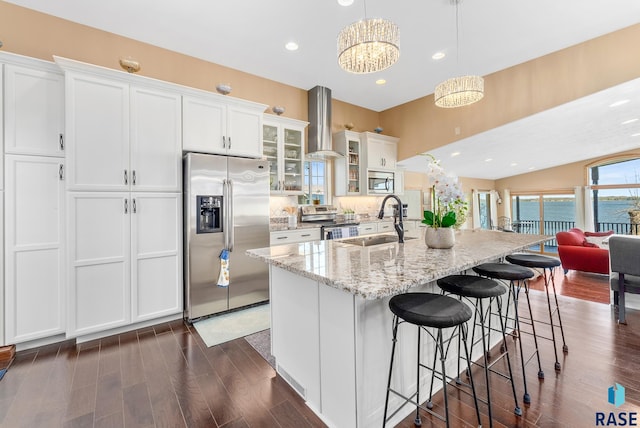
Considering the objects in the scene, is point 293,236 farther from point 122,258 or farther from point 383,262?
point 383,262

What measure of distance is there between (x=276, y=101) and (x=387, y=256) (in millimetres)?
3675

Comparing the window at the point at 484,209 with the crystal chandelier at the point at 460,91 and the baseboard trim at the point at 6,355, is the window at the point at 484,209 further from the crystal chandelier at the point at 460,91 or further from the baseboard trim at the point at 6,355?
the baseboard trim at the point at 6,355

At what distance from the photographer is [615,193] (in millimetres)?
7488

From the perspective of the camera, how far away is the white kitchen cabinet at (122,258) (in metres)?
2.57

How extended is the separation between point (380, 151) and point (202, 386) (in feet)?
15.8

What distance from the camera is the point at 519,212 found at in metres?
9.67

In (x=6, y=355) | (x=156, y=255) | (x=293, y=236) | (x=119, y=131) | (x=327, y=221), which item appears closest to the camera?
(x=6, y=355)

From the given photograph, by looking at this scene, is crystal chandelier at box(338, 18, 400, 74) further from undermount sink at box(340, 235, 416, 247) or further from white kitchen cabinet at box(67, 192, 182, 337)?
white kitchen cabinet at box(67, 192, 182, 337)

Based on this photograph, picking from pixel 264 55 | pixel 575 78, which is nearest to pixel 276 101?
pixel 264 55

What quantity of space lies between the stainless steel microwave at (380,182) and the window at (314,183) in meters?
0.87

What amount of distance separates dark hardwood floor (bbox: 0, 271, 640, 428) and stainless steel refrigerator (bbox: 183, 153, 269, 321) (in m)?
0.58

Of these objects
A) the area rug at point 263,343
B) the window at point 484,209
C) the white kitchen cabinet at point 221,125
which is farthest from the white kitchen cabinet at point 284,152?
the window at point 484,209

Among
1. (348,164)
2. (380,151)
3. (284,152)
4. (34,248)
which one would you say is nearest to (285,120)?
(284,152)

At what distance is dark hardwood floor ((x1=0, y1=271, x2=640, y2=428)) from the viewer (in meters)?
1.65
